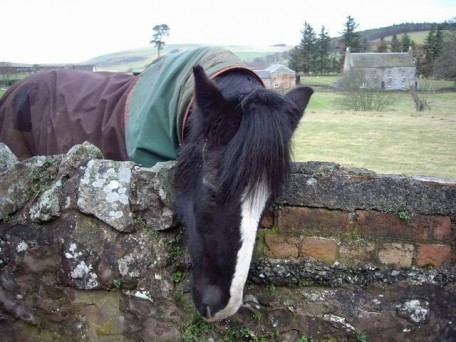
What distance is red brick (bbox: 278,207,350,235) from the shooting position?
231 cm

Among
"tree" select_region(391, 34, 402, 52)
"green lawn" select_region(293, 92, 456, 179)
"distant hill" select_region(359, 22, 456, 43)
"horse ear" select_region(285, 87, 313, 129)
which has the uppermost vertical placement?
"distant hill" select_region(359, 22, 456, 43)

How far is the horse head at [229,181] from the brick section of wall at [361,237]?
390mm

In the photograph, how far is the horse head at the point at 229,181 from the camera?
6.09ft

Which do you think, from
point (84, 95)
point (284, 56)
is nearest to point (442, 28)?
point (84, 95)

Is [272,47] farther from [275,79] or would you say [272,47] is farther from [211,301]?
[211,301]

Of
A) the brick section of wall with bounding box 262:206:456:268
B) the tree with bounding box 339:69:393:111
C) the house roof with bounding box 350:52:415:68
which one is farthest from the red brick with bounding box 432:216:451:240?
the house roof with bounding box 350:52:415:68

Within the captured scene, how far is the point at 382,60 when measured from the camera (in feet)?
144

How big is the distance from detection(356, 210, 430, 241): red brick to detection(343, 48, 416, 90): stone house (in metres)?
31.6

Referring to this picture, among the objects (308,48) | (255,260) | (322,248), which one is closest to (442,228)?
(322,248)

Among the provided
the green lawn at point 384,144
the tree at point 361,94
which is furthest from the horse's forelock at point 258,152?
the tree at point 361,94

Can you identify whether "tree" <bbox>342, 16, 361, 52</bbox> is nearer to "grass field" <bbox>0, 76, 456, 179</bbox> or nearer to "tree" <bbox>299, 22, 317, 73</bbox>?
"tree" <bbox>299, 22, 317, 73</bbox>

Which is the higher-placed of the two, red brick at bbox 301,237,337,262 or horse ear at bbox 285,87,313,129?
horse ear at bbox 285,87,313,129

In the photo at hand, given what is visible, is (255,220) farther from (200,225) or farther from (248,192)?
(200,225)

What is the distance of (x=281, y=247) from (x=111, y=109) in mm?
1955
